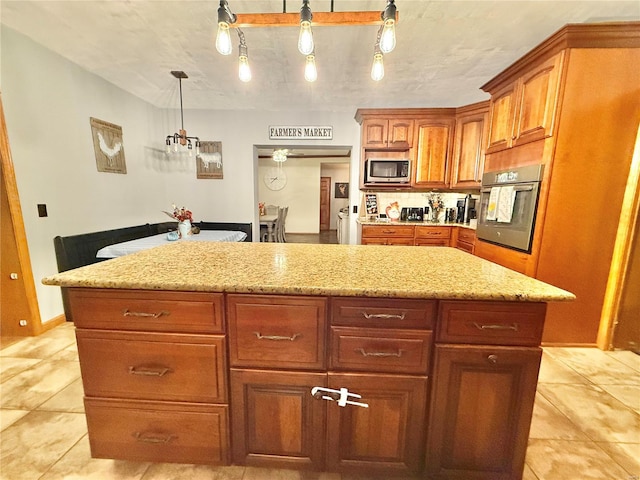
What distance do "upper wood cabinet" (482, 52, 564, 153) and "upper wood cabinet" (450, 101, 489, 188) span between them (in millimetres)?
929

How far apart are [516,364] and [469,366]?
0.18 metres

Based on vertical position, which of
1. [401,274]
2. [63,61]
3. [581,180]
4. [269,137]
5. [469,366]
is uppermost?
[63,61]

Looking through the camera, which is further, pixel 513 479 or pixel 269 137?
pixel 269 137

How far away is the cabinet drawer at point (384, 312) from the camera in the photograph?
1.01 m

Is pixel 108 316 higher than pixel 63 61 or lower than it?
lower

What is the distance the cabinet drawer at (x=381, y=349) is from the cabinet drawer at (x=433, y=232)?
121 inches

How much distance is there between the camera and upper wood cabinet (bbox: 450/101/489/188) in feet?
11.8

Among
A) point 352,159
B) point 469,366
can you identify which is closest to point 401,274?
point 469,366

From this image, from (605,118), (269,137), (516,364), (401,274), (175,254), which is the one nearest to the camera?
(516,364)

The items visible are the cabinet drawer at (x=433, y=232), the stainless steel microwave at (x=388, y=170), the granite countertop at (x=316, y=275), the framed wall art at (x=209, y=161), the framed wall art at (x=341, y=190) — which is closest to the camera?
the granite countertop at (x=316, y=275)

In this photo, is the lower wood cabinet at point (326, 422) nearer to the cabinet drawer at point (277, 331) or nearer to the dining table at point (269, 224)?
the cabinet drawer at point (277, 331)

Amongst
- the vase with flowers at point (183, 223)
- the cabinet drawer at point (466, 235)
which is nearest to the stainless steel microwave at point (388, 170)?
the cabinet drawer at point (466, 235)

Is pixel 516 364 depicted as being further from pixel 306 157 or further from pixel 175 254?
pixel 306 157

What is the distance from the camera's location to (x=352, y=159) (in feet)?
14.5
